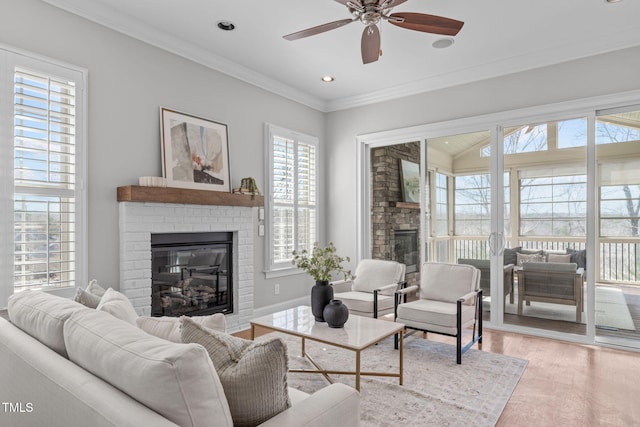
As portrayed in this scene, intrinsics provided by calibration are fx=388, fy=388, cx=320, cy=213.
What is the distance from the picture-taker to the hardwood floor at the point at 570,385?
242cm

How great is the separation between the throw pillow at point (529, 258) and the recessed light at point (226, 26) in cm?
379

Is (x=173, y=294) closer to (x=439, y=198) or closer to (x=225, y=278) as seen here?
(x=225, y=278)

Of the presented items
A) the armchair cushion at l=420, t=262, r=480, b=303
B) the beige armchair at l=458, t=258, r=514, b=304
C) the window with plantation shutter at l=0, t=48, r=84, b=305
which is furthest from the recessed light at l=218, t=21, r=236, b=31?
the beige armchair at l=458, t=258, r=514, b=304

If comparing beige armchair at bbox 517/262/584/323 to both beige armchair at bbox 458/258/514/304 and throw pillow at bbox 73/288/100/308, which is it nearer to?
beige armchair at bbox 458/258/514/304

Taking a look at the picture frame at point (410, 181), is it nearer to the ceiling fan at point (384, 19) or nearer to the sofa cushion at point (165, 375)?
the ceiling fan at point (384, 19)

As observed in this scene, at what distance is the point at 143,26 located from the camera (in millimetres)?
3480

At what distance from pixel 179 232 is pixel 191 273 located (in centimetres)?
47

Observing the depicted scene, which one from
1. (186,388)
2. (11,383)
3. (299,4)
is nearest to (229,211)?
(299,4)

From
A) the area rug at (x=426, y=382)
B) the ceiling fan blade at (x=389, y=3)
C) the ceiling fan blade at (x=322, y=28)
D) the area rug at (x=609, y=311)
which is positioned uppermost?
the ceiling fan blade at (x=389, y=3)

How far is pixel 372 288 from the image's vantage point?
4348 mm

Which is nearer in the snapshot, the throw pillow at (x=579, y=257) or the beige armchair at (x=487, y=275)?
the throw pillow at (x=579, y=257)

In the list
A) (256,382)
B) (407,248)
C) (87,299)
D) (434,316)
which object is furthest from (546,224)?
(87,299)

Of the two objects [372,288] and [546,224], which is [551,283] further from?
[372,288]

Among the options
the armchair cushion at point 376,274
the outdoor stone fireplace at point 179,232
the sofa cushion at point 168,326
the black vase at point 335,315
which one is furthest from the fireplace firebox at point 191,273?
the sofa cushion at point 168,326
